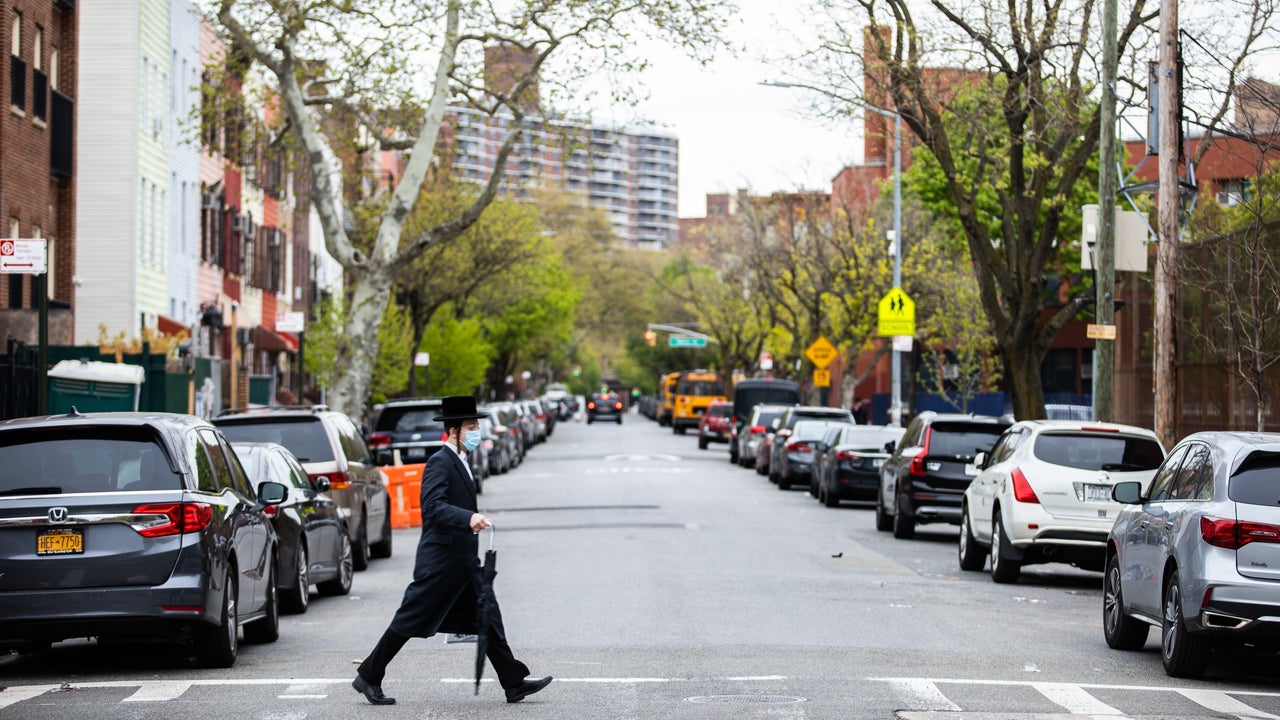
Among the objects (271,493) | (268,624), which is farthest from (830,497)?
(271,493)

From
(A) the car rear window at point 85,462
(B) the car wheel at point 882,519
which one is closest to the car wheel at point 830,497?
(B) the car wheel at point 882,519

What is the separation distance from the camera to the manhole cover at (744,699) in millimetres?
9852

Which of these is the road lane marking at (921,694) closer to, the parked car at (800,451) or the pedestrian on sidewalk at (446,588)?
the pedestrian on sidewalk at (446,588)

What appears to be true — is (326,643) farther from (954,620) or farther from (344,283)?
(344,283)

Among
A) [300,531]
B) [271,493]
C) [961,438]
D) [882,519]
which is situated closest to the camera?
[271,493]

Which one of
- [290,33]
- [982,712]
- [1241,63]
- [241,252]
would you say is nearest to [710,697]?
[982,712]

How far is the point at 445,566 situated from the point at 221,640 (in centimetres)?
230

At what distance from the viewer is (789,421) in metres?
38.7

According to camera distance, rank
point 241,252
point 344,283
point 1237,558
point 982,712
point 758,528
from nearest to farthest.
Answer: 1. point 982,712
2. point 1237,558
3. point 758,528
4. point 241,252
5. point 344,283

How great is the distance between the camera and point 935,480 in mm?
23047

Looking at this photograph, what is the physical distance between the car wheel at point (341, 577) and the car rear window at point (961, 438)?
28.9ft

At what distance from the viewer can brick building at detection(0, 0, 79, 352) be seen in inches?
1129

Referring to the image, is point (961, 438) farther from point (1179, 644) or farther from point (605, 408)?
point (605, 408)

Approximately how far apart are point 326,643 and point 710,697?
3.98m
